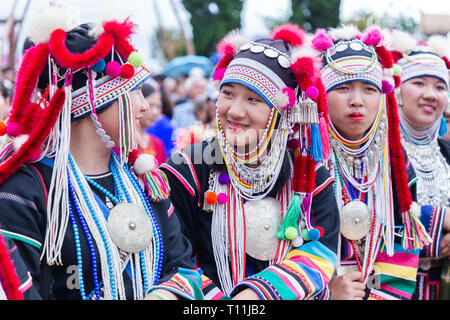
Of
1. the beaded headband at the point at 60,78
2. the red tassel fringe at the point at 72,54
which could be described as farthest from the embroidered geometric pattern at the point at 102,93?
the red tassel fringe at the point at 72,54

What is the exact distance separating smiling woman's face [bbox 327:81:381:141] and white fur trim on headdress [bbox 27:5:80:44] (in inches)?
62.6

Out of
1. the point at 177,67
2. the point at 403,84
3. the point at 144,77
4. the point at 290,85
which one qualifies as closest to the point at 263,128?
the point at 290,85

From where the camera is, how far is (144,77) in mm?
2258

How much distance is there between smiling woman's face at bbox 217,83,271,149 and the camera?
259 cm

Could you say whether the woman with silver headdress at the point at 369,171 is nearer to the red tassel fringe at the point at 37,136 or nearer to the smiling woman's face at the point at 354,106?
the smiling woman's face at the point at 354,106

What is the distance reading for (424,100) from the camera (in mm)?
3553

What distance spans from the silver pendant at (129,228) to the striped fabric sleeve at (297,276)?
522 mm

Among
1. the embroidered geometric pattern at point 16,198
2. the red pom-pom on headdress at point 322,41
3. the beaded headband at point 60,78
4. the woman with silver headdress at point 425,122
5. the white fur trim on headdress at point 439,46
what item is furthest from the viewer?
the white fur trim on headdress at point 439,46

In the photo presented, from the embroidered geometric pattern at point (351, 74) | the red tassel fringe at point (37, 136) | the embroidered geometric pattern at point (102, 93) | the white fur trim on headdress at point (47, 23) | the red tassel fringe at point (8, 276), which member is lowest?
the red tassel fringe at point (8, 276)

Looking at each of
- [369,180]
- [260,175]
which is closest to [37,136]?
[260,175]

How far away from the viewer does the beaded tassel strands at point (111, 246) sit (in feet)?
6.69

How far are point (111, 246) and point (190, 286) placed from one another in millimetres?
386

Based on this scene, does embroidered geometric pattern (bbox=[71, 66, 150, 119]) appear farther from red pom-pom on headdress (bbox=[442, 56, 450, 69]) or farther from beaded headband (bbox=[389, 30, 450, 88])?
red pom-pom on headdress (bbox=[442, 56, 450, 69])

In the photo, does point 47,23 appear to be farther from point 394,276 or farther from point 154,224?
point 394,276
